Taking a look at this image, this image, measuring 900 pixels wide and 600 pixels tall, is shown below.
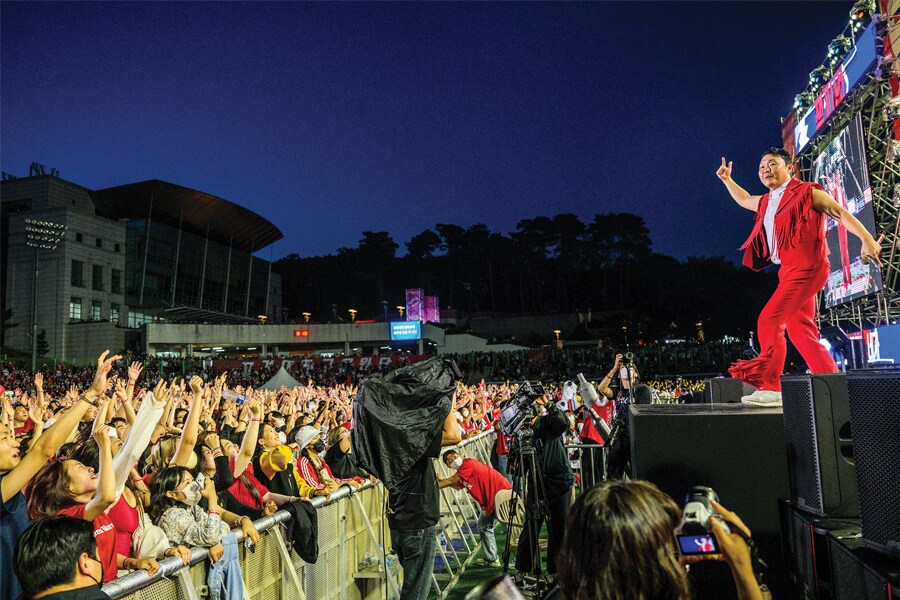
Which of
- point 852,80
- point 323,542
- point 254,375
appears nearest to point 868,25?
point 852,80

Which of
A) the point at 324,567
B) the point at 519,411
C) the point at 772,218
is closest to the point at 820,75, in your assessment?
the point at 772,218

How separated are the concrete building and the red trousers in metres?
52.0

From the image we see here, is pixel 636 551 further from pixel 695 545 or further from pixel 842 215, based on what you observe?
pixel 842 215

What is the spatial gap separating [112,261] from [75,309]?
5135mm

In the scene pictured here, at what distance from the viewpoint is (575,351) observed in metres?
35.6

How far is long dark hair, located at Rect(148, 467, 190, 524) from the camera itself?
3.76 meters

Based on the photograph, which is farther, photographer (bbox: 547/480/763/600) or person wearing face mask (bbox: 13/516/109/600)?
person wearing face mask (bbox: 13/516/109/600)

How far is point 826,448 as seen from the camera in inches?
106

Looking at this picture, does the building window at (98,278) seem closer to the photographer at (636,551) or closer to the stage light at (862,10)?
the stage light at (862,10)

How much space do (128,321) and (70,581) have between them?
188ft

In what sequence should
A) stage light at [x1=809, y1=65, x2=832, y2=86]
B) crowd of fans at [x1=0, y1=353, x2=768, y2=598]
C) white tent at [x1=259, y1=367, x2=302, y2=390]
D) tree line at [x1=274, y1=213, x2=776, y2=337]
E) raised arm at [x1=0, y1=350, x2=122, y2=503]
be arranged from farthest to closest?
tree line at [x1=274, y1=213, x2=776, y2=337]
white tent at [x1=259, y1=367, x2=302, y2=390]
stage light at [x1=809, y1=65, x2=832, y2=86]
raised arm at [x1=0, y1=350, x2=122, y2=503]
crowd of fans at [x1=0, y1=353, x2=768, y2=598]

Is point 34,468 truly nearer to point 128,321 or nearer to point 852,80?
→ point 852,80

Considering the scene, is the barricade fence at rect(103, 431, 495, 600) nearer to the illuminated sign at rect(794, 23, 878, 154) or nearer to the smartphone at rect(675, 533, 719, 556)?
the smartphone at rect(675, 533, 719, 556)

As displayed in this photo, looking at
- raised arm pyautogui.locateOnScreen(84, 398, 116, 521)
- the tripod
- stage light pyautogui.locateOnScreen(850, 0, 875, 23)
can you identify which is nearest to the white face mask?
raised arm pyautogui.locateOnScreen(84, 398, 116, 521)
